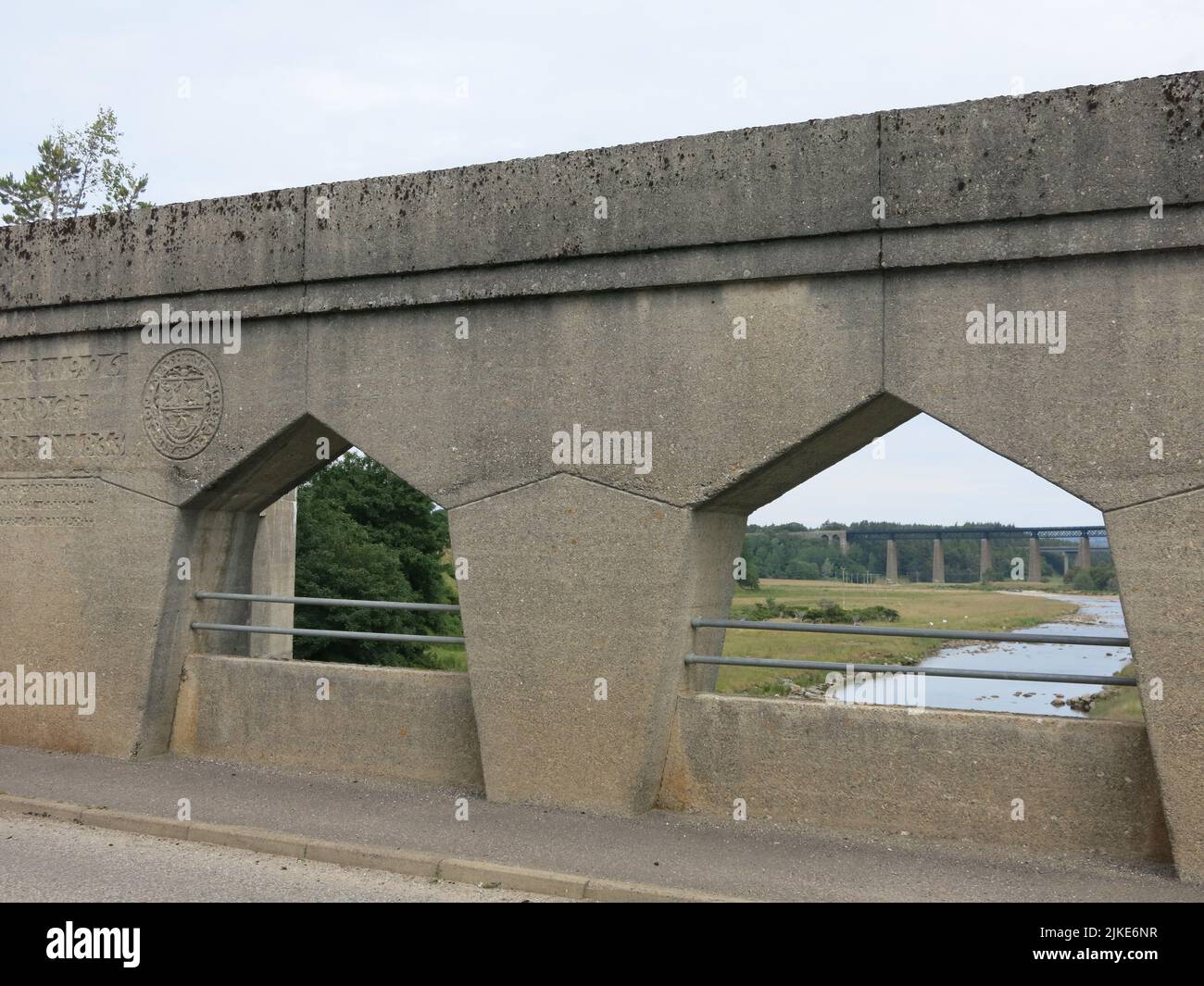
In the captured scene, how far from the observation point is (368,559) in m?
30.1

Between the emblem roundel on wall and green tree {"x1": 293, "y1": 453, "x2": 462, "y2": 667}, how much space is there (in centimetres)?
1663

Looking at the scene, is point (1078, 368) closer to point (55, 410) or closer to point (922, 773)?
point (922, 773)

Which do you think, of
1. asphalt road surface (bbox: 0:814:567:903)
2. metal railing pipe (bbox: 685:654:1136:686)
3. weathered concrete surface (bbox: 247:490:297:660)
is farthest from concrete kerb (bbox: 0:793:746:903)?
weathered concrete surface (bbox: 247:490:297:660)

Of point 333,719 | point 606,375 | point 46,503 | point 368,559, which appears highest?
point 606,375

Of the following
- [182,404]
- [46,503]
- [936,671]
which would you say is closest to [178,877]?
[182,404]

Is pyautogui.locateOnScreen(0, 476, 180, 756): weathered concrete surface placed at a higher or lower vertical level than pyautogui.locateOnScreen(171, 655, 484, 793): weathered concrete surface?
higher

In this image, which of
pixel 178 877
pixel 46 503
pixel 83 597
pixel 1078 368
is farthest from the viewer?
pixel 46 503

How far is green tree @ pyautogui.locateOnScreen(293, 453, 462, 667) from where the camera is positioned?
2853 centimetres

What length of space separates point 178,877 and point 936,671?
3.96 meters

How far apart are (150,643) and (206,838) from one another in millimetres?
2313

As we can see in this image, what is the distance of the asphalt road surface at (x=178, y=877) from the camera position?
5.38 meters

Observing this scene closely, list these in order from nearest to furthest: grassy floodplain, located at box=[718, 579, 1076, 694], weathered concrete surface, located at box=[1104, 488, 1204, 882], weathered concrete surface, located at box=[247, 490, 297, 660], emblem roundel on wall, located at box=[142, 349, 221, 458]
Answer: weathered concrete surface, located at box=[1104, 488, 1204, 882] < emblem roundel on wall, located at box=[142, 349, 221, 458] < weathered concrete surface, located at box=[247, 490, 297, 660] < grassy floodplain, located at box=[718, 579, 1076, 694]

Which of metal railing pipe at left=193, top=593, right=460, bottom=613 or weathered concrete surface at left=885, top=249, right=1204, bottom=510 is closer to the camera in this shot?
weathered concrete surface at left=885, top=249, right=1204, bottom=510

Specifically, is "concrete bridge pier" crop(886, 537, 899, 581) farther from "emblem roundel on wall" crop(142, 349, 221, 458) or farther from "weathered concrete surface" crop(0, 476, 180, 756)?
"weathered concrete surface" crop(0, 476, 180, 756)
